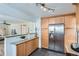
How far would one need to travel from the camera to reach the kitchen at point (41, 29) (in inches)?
110

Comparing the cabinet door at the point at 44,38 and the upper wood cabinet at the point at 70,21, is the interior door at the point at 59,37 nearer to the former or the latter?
the upper wood cabinet at the point at 70,21

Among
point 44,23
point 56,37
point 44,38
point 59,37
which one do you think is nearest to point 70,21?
point 59,37

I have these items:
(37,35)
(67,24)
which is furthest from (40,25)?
(67,24)

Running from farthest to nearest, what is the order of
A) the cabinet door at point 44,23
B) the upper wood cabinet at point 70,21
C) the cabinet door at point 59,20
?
the cabinet door at point 44,23
the cabinet door at point 59,20
the upper wood cabinet at point 70,21

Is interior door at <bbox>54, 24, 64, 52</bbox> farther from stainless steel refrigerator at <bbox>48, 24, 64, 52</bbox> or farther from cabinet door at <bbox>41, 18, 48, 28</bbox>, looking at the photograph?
cabinet door at <bbox>41, 18, 48, 28</bbox>

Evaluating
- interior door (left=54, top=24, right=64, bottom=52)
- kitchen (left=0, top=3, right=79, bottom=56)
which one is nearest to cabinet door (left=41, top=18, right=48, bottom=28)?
kitchen (left=0, top=3, right=79, bottom=56)

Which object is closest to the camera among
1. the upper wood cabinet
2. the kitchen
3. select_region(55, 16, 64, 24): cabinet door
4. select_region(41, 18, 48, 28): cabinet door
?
the kitchen

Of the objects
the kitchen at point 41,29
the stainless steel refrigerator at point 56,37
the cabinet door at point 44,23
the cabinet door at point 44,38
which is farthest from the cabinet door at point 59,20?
the cabinet door at point 44,38

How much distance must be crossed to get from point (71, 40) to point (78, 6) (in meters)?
2.63

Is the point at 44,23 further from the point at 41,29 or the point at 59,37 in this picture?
the point at 59,37

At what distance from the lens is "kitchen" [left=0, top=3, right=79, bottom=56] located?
2.78 metres

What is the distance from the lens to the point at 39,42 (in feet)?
18.0

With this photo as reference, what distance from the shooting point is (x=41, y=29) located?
5.49 m

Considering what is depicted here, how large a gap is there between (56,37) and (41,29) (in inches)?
36.0
